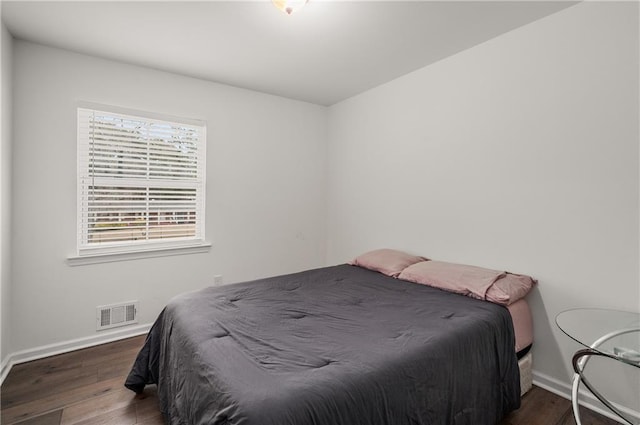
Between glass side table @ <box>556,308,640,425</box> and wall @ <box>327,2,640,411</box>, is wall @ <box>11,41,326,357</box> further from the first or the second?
glass side table @ <box>556,308,640,425</box>

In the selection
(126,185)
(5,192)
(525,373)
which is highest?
(126,185)

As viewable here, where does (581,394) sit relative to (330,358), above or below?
below

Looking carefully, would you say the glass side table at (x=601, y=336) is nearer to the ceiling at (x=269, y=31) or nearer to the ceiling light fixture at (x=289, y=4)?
the ceiling at (x=269, y=31)

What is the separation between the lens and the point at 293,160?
3875 millimetres

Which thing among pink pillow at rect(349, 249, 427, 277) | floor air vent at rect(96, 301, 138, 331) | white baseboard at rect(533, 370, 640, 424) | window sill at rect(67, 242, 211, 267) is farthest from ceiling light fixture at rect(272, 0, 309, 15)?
white baseboard at rect(533, 370, 640, 424)

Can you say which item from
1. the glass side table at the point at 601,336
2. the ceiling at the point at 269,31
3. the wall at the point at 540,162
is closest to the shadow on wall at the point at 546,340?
the wall at the point at 540,162

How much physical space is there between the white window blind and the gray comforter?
50.5 inches

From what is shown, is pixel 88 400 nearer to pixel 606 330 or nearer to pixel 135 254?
pixel 135 254

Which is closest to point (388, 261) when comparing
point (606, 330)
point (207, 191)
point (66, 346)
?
point (606, 330)

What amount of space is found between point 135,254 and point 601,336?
11.2ft

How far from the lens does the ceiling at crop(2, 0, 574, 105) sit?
1979 mm

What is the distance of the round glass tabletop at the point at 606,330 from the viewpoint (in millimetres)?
1383

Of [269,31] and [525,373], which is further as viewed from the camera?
[269,31]

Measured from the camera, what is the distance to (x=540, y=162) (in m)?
2.16
